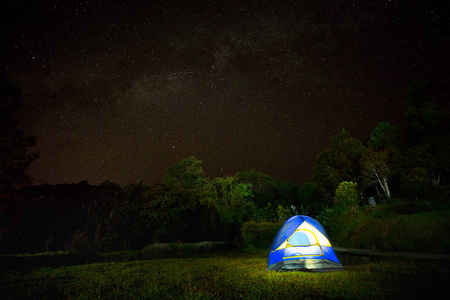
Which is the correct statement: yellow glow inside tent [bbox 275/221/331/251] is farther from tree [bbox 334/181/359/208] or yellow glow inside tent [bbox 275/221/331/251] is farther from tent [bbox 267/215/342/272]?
tree [bbox 334/181/359/208]

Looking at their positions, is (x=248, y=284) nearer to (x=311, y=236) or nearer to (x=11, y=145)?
(x=311, y=236)

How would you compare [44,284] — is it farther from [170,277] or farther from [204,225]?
[204,225]

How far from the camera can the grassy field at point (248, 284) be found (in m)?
4.40

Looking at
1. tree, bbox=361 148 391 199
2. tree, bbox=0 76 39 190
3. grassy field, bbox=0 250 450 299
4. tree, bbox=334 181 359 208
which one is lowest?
grassy field, bbox=0 250 450 299

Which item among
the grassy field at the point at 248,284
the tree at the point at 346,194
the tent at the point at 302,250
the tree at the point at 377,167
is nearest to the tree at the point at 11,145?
the grassy field at the point at 248,284

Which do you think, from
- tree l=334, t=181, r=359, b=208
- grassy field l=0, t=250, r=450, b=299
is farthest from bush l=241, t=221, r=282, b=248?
grassy field l=0, t=250, r=450, b=299

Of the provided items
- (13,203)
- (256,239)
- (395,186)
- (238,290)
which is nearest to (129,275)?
(238,290)

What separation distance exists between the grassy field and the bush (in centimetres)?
880

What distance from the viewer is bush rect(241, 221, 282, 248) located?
15.4 m

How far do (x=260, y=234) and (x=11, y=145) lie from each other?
1522 centimetres

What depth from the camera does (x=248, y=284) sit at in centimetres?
525

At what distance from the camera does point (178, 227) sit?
1761 cm

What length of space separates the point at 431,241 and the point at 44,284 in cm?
1073

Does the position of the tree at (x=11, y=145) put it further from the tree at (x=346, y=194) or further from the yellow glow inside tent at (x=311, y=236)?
the tree at (x=346, y=194)
